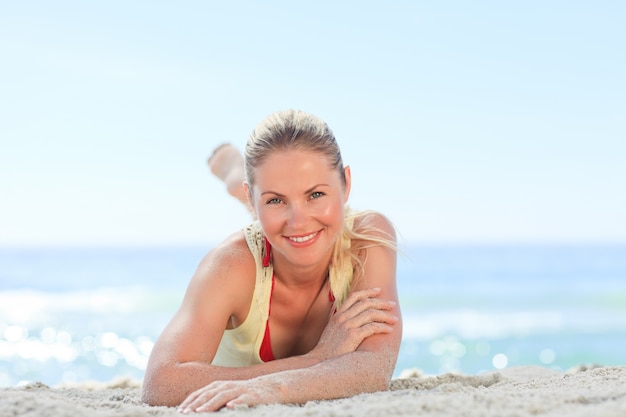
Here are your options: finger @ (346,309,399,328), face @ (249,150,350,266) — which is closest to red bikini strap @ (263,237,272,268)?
face @ (249,150,350,266)

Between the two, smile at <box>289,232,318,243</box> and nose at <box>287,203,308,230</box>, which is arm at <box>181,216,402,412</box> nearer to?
smile at <box>289,232,318,243</box>

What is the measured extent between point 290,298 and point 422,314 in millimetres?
13772

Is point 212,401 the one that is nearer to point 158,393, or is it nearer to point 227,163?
point 158,393

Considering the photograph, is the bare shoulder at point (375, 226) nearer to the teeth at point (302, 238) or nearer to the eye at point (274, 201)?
the teeth at point (302, 238)

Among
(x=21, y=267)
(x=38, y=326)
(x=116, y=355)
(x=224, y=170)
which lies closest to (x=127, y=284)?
(x=21, y=267)

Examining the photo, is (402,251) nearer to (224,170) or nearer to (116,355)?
(224,170)

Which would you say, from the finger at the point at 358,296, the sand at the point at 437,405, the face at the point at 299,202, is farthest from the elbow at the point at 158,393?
the finger at the point at 358,296

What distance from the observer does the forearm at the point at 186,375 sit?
2801 mm

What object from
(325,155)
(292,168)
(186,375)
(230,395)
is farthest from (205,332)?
(325,155)

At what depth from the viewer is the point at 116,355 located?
12234 mm

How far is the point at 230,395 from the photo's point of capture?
247 centimetres

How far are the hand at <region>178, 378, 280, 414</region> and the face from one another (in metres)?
0.62

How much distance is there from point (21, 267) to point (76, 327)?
18.3m

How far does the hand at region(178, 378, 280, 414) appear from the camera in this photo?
7.98 feet
